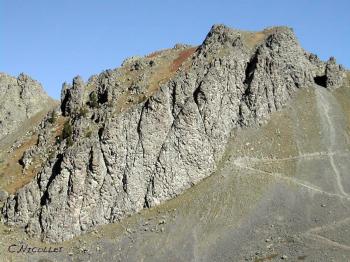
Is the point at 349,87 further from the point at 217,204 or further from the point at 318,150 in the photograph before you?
the point at 217,204

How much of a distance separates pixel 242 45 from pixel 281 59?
→ 26.6ft

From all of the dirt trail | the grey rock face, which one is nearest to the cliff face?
the dirt trail

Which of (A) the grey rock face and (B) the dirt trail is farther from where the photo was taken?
(A) the grey rock face

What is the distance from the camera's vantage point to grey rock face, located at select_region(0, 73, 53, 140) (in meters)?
138

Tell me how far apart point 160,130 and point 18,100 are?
223 ft

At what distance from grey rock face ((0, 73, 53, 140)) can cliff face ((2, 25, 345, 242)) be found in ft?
123

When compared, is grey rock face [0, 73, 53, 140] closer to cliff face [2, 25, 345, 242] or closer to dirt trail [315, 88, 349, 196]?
cliff face [2, 25, 345, 242]

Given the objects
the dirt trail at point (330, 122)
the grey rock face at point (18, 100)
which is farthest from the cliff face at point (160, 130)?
the grey rock face at point (18, 100)

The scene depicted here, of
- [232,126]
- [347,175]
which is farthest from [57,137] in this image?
[347,175]

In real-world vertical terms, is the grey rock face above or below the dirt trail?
above

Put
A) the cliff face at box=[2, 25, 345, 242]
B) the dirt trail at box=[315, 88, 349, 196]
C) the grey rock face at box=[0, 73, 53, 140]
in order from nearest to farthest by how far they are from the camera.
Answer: the dirt trail at box=[315, 88, 349, 196] → the cliff face at box=[2, 25, 345, 242] → the grey rock face at box=[0, 73, 53, 140]

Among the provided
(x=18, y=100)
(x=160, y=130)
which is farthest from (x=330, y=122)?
(x=18, y=100)

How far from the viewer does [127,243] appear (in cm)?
7788

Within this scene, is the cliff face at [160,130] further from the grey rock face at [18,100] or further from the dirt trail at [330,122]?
the grey rock face at [18,100]
